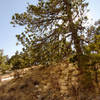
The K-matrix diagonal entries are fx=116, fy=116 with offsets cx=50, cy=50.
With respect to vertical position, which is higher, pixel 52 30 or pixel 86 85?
pixel 52 30

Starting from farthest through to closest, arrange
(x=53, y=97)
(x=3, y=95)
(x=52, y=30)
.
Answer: (x=52, y=30) < (x=3, y=95) < (x=53, y=97)

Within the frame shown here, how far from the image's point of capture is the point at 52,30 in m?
8.30

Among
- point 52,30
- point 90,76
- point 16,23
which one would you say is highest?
point 16,23

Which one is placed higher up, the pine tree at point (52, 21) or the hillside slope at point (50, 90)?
the pine tree at point (52, 21)

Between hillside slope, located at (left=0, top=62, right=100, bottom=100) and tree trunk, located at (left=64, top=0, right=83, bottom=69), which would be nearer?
hillside slope, located at (left=0, top=62, right=100, bottom=100)

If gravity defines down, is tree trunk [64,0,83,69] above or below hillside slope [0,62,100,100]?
above

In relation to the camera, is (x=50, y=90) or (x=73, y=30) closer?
(x=50, y=90)

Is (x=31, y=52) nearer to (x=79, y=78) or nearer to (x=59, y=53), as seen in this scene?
(x=59, y=53)

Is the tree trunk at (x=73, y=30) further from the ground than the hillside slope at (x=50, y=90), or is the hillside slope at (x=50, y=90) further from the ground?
the tree trunk at (x=73, y=30)

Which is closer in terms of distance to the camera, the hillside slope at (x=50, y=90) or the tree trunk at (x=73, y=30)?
the hillside slope at (x=50, y=90)

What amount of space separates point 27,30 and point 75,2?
12.6 ft

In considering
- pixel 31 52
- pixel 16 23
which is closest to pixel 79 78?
pixel 31 52

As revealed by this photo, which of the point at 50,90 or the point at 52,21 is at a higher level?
the point at 52,21

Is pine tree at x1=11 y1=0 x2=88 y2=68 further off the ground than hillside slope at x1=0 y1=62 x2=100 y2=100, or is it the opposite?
pine tree at x1=11 y1=0 x2=88 y2=68
